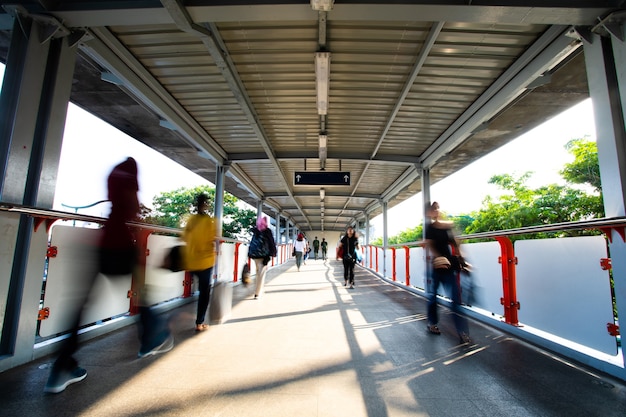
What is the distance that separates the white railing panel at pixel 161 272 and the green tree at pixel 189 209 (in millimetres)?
34200

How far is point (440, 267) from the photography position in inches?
148

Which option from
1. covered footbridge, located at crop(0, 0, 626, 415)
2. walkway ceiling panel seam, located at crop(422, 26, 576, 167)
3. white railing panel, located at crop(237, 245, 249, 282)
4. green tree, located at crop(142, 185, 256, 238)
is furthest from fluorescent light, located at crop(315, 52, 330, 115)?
green tree, located at crop(142, 185, 256, 238)

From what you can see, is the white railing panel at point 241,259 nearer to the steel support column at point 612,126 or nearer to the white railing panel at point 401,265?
the white railing panel at point 401,265

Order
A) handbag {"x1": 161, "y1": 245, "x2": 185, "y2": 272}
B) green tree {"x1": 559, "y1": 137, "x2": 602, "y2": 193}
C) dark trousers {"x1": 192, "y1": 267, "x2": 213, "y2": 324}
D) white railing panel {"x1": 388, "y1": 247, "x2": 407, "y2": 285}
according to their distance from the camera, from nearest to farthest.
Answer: handbag {"x1": 161, "y1": 245, "x2": 185, "y2": 272} → dark trousers {"x1": 192, "y1": 267, "x2": 213, "y2": 324} → white railing panel {"x1": 388, "y1": 247, "x2": 407, "y2": 285} → green tree {"x1": 559, "y1": 137, "x2": 602, "y2": 193}

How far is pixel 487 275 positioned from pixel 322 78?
145 inches

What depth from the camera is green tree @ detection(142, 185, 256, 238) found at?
42.2 meters

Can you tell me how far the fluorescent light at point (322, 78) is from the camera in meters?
4.18

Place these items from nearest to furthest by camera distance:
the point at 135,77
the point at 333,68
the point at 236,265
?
the point at 135,77
the point at 333,68
the point at 236,265

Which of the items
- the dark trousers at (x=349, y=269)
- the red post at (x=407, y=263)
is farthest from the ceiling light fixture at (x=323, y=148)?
the red post at (x=407, y=263)

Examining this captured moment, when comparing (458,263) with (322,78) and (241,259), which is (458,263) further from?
(241,259)

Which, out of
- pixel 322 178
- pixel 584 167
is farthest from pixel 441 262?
pixel 584 167

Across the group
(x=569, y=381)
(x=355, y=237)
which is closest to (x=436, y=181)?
(x=355, y=237)

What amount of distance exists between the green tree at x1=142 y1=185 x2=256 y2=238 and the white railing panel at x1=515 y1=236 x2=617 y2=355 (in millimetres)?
36862

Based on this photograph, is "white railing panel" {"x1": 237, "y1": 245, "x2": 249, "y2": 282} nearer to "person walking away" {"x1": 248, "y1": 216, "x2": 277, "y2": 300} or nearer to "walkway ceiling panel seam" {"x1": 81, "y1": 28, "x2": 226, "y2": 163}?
"person walking away" {"x1": 248, "y1": 216, "x2": 277, "y2": 300}
